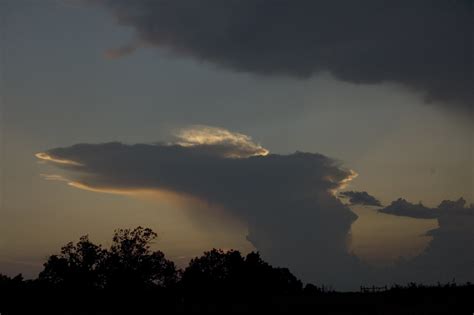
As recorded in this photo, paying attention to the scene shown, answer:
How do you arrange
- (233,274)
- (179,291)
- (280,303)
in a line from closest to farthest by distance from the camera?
(280,303), (179,291), (233,274)

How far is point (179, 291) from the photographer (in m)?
89.6

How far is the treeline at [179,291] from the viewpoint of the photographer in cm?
5669

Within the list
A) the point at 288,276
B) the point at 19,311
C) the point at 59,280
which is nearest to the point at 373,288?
the point at 19,311

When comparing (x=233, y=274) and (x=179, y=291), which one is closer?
(x=179, y=291)

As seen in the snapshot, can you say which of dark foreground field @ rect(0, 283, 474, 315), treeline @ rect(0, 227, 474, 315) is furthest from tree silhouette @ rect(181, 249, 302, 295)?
dark foreground field @ rect(0, 283, 474, 315)

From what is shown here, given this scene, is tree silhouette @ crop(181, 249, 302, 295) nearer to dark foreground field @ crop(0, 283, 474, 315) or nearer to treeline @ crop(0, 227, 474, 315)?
treeline @ crop(0, 227, 474, 315)

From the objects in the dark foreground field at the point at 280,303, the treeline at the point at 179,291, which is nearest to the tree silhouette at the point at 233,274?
the treeline at the point at 179,291

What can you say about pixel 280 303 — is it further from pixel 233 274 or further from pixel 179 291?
pixel 233 274

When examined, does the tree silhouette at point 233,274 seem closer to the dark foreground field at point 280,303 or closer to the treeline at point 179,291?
the treeline at point 179,291

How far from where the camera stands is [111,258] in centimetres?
11175

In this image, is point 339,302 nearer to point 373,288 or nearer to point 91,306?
point 373,288

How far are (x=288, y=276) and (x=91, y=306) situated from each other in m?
78.0

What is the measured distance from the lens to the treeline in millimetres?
56688

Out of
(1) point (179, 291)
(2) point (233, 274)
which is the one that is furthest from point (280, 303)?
(2) point (233, 274)
